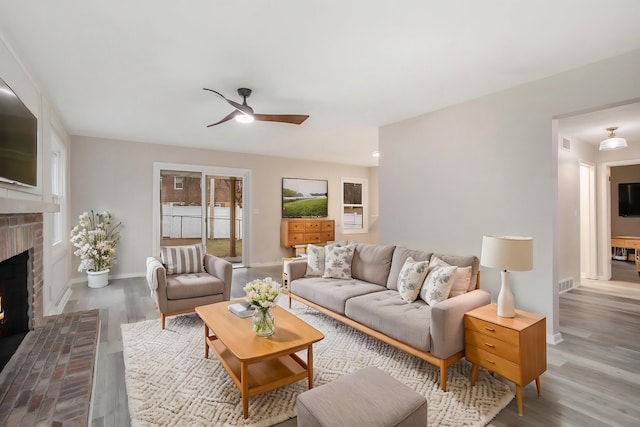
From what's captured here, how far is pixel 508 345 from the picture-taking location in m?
2.12

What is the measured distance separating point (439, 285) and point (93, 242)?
5.30 metres

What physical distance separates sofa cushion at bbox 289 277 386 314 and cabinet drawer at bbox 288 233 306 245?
325cm

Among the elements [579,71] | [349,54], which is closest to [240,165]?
[349,54]

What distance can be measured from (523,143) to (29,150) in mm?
4412

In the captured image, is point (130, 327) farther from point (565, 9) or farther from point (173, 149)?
point (565, 9)

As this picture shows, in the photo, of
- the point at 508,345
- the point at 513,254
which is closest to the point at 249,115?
the point at 513,254

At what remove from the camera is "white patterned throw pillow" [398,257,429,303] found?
2955 mm

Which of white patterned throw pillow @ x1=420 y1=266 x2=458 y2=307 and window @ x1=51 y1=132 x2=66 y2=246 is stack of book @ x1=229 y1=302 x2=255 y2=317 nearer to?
white patterned throw pillow @ x1=420 y1=266 x2=458 y2=307

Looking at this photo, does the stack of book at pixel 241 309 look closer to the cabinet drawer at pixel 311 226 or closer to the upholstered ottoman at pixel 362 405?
the upholstered ottoman at pixel 362 405

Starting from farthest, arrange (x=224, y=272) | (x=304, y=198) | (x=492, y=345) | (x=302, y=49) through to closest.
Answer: (x=304, y=198) → (x=224, y=272) → (x=302, y=49) → (x=492, y=345)

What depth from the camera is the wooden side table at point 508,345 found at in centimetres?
208

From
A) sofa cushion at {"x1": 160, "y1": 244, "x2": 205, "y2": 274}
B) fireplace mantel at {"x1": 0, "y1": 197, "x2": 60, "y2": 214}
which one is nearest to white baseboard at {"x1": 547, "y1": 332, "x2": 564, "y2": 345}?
sofa cushion at {"x1": 160, "y1": 244, "x2": 205, "y2": 274}

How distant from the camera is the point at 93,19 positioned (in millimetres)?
2131

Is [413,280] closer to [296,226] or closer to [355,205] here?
[296,226]
